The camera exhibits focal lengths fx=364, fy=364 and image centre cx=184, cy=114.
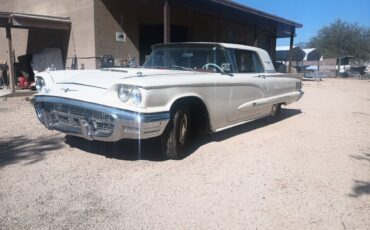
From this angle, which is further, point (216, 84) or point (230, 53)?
point (230, 53)

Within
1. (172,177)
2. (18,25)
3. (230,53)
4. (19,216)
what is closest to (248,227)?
(172,177)

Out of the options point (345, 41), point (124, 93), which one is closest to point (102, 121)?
point (124, 93)

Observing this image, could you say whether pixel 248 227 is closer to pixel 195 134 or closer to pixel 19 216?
pixel 19 216

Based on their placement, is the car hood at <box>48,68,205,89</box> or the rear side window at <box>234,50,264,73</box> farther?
the rear side window at <box>234,50,264,73</box>

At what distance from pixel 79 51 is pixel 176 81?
838 cm

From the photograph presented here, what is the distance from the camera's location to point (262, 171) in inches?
167

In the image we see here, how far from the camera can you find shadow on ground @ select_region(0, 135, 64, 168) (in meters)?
4.45

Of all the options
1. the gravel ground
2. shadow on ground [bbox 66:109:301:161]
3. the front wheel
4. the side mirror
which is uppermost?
the side mirror

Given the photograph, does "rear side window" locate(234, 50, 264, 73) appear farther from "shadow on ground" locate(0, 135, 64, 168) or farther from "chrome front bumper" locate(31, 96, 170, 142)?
"shadow on ground" locate(0, 135, 64, 168)

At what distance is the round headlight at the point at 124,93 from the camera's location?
154 inches

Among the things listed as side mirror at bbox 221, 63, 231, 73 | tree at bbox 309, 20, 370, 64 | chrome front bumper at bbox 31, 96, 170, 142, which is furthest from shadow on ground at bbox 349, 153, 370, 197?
tree at bbox 309, 20, 370, 64

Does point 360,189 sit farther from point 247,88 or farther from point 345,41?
point 345,41

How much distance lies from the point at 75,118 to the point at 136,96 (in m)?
0.82

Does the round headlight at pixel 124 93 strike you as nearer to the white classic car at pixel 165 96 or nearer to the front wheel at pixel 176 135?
the white classic car at pixel 165 96
